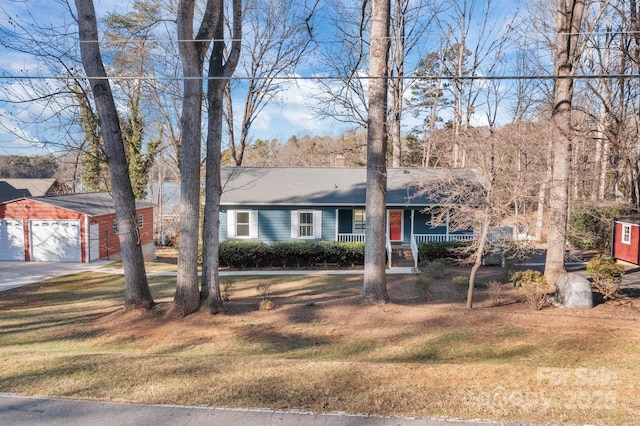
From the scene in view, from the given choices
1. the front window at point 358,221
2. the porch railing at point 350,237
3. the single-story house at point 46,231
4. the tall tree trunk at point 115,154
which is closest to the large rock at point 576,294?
the tall tree trunk at point 115,154

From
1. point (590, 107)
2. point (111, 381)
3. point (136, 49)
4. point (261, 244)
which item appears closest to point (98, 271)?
point (261, 244)

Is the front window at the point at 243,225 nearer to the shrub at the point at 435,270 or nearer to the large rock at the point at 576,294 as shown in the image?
the shrub at the point at 435,270

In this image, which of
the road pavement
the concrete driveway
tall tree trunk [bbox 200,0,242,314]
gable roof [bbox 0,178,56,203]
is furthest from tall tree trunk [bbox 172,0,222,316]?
gable roof [bbox 0,178,56,203]

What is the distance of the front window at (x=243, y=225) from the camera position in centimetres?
1931

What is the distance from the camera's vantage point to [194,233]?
8828 mm

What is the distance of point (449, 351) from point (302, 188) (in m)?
14.3

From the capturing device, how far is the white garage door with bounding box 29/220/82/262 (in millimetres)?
19188

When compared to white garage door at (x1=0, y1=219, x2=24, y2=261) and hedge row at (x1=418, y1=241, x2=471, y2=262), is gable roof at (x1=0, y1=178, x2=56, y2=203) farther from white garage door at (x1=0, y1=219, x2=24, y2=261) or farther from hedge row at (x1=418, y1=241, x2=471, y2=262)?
hedge row at (x1=418, y1=241, x2=471, y2=262)

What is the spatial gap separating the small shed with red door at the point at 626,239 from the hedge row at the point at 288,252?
1101cm

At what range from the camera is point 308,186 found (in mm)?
20484

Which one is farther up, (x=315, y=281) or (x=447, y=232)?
(x=447, y=232)

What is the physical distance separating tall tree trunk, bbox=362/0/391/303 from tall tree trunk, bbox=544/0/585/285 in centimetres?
486

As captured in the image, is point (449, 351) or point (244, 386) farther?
point (449, 351)

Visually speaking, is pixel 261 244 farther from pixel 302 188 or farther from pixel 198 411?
pixel 198 411
